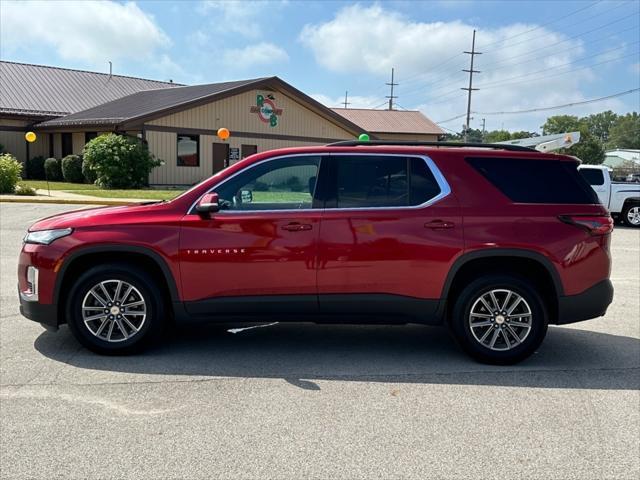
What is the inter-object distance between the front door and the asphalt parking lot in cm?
53

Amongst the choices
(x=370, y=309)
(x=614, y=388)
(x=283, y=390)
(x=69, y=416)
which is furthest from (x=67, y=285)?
(x=614, y=388)

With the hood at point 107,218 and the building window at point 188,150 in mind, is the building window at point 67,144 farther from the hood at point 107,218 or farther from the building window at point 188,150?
the hood at point 107,218

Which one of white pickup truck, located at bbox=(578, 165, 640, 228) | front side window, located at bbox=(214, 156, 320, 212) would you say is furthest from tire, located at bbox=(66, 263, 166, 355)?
white pickup truck, located at bbox=(578, 165, 640, 228)

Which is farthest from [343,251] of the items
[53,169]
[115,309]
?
[53,169]

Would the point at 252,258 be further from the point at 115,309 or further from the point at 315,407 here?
the point at 315,407

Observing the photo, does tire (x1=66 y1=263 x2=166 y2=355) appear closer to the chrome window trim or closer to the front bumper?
the front bumper

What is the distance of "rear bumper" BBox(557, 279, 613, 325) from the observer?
540cm

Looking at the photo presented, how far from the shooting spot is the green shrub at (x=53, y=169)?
31570 mm

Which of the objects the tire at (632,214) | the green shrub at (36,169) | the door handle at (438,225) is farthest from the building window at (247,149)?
the door handle at (438,225)

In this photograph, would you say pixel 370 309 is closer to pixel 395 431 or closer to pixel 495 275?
pixel 495 275

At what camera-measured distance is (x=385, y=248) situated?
5.29 metres

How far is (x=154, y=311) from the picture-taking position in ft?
17.6

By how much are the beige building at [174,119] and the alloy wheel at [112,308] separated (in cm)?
2444

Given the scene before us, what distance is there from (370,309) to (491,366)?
45.3 inches
